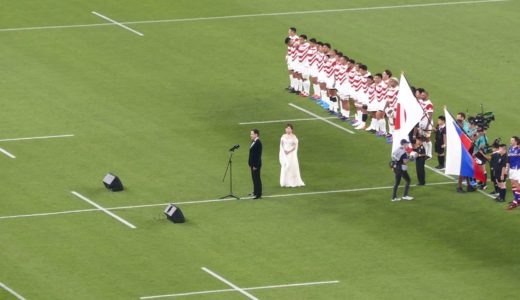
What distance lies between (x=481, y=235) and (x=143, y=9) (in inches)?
1317

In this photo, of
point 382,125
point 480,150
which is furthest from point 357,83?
point 480,150

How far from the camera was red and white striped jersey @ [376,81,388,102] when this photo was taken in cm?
6438

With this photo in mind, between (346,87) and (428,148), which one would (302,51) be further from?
(428,148)

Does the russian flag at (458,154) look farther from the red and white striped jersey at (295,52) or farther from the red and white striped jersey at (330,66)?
the red and white striped jersey at (295,52)

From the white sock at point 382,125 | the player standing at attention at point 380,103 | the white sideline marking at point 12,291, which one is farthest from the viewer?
the white sock at point 382,125

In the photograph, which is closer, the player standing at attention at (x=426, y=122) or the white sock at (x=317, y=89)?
the player standing at attention at (x=426, y=122)

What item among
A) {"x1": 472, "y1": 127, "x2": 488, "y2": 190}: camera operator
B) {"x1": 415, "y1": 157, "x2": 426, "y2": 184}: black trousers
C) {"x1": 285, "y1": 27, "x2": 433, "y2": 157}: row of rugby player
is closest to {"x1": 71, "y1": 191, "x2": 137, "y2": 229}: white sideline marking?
{"x1": 415, "y1": 157, "x2": 426, "y2": 184}: black trousers

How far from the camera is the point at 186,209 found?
5650 centimetres

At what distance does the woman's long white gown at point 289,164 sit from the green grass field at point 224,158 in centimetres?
47

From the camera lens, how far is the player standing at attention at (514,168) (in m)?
55.7

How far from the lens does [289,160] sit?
58.5 metres

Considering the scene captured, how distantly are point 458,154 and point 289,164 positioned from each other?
5828mm

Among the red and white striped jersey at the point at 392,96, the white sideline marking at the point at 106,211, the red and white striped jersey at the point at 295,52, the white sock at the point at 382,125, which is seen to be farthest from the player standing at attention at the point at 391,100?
the white sideline marking at the point at 106,211

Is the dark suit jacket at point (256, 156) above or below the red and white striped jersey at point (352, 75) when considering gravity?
below
